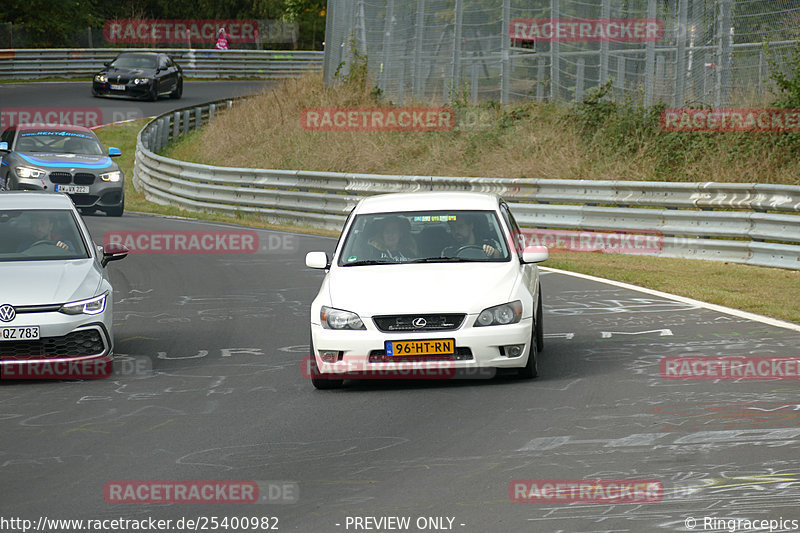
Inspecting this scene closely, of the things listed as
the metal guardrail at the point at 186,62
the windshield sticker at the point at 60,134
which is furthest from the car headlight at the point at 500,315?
the metal guardrail at the point at 186,62

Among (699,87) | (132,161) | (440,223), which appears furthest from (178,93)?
(440,223)

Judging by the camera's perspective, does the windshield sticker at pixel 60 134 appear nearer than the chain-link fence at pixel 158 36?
Yes

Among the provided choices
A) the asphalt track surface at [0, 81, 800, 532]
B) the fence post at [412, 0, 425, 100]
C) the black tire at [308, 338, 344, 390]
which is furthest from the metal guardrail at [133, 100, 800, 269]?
the black tire at [308, 338, 344, 390]

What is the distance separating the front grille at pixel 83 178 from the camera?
25094mm

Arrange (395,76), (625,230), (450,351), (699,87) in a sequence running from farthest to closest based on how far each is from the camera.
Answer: (395,76) → (699,87) → (625,230) → (450,351)

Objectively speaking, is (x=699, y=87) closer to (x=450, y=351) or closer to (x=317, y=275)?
(x=317, y=275)

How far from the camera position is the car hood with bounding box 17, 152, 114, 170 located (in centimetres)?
2458

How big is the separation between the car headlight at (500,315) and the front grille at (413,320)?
0.54 ft

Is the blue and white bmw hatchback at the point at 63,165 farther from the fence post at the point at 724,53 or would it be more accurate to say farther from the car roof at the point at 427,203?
the car roof at the point at 427,203

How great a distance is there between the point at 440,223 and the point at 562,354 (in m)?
→ 1.64

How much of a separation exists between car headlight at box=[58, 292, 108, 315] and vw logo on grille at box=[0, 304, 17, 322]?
0.38m

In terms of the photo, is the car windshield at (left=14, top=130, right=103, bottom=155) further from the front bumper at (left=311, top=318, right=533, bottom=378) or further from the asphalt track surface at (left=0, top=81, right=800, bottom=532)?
the front bumper at (left=311, top=318, right=533, bottom=378)

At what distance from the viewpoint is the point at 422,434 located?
8.05m

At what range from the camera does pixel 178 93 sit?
4847cm
